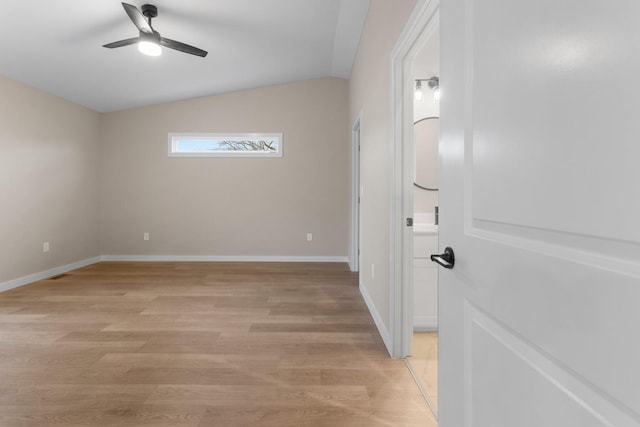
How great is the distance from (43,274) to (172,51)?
330cm

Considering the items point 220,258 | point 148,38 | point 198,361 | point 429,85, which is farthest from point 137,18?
point 220,258

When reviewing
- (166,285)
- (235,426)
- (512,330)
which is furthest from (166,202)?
(512,330)

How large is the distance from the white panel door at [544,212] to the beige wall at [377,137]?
1.32 m

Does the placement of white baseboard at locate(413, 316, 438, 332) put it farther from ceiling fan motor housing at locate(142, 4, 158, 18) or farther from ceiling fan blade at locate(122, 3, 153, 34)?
ceiling fan motor housing at locate(142, 4, 158, 18)

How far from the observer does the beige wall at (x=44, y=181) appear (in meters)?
3.66

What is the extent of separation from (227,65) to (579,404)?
4.59 metres

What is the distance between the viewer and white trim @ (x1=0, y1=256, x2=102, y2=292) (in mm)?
3671

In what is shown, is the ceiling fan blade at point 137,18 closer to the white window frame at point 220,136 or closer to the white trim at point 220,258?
Result: the white window frame at point 220,136

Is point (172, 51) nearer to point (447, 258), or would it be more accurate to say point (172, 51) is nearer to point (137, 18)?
point (137, 18)

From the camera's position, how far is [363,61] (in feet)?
11.4

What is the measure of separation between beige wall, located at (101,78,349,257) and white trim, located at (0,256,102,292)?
0.47 m

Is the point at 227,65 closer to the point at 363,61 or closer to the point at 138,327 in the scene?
the point at 363,61

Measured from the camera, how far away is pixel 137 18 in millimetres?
2605

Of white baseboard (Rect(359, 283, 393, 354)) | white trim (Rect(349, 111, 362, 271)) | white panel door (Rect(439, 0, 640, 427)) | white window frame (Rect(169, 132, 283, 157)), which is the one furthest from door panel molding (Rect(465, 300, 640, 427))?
white window frame (Rect(169, 132, 283, 157))
